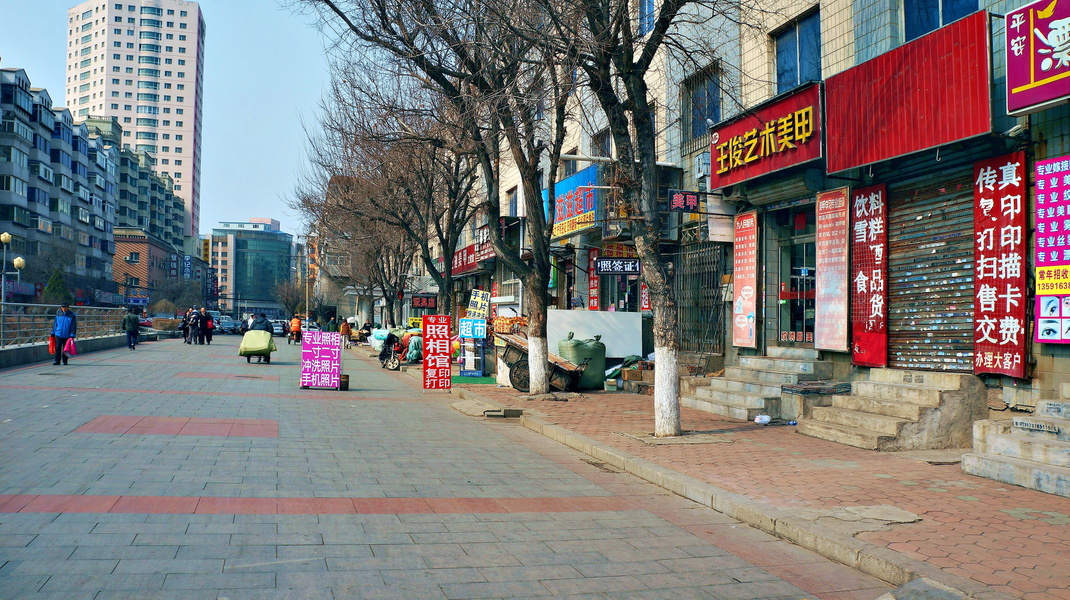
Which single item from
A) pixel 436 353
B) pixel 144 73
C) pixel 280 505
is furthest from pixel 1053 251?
pixel 144 73

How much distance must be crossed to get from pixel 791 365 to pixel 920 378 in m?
2.63

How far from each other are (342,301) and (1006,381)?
76.4m

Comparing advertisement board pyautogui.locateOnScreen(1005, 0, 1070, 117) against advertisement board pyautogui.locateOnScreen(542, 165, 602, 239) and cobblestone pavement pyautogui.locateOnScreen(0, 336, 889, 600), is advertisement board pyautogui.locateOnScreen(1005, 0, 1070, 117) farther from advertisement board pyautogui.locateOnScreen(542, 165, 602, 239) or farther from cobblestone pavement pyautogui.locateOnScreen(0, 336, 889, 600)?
advertisement board pyautogui.locateOnScreen(542, 165, 602, 239)

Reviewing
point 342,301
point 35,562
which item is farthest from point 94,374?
point 342,301

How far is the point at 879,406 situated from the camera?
32.1 ft

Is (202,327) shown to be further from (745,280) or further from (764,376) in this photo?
(764,376)

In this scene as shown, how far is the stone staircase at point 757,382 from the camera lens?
39.3 feet

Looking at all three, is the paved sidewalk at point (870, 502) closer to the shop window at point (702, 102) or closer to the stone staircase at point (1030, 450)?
the stone staircase at point (1030, 450)

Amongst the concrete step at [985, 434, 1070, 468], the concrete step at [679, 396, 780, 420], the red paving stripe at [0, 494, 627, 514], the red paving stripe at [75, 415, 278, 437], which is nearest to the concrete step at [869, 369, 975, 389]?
the concrete step at [679, 396, 780, 420]

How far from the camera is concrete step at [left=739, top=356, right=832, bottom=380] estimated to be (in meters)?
12.1

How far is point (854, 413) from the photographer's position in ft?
32.2

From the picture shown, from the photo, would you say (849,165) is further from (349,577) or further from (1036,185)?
(349,577)

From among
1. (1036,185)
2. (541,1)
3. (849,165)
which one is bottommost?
(1036,185)

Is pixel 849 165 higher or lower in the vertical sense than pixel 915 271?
higher
